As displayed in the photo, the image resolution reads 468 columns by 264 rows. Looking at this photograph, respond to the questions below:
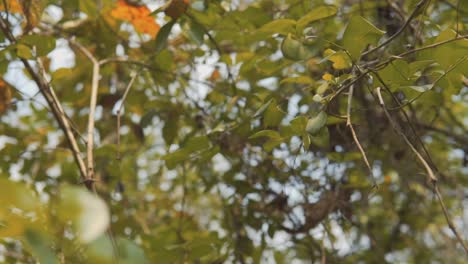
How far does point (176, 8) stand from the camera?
1105 millimetres

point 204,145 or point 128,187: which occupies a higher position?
point 204,145

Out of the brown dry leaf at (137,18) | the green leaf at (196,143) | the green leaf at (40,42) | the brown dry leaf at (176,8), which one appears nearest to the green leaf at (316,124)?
the green leaf at (196,143)

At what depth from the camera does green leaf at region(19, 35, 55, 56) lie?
105 centimetres

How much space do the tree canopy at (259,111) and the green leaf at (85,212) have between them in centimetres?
33

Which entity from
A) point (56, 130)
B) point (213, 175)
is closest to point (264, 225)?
point (213, 175)

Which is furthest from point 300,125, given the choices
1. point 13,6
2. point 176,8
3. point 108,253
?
point 13,6

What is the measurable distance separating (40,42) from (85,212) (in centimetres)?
78

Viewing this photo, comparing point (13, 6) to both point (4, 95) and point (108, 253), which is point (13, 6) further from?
point (108, 253)

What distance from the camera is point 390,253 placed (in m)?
2.07

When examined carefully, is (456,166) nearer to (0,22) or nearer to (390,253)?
(390,253)

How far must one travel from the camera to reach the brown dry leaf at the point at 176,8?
3.60 ft

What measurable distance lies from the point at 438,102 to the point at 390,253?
1204mm

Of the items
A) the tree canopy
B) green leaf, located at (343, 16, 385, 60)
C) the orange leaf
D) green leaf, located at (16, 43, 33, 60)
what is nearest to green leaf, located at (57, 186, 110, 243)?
the tree canopy

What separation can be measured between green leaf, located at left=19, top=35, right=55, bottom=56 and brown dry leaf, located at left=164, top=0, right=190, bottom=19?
8.8 inches
